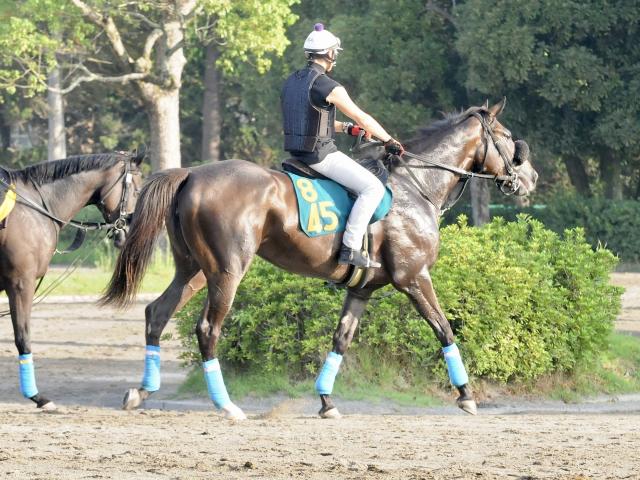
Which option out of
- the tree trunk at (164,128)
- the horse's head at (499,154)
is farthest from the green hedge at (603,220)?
the horse's head at (499,154)

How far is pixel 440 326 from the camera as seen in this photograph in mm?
9859

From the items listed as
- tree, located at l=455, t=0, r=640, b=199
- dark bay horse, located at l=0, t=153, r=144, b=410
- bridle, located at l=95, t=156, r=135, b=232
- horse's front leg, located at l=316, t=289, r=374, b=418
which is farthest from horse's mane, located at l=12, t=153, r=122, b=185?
tree, located at l=455, t=0, r=640, b=199

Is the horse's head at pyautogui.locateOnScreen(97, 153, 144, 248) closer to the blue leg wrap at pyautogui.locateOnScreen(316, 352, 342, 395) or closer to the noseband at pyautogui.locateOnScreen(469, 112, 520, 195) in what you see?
the blue leg wrap at pyautogui.locateOnScreen(316, 352, 342, 395)

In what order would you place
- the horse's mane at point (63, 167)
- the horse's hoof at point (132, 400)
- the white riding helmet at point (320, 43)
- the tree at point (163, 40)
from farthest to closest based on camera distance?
the tree at point (163, 40), the horse's mane at point (63, 167), the horse's hoof at point (132, 400), the white riding helmet at point (320, 43)

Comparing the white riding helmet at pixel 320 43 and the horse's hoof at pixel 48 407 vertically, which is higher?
the white riding helmet at pixel 320 43

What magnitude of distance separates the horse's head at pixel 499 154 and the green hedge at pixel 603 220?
63.8 ft

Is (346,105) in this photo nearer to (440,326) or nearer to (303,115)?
(303,115)

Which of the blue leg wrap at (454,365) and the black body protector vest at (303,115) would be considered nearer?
the black body protector vest at (303,115)

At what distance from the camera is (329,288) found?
11.1 meters

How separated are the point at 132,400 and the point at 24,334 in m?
1.08

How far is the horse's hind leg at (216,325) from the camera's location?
9.30m

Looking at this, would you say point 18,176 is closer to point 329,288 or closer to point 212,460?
point 329,288

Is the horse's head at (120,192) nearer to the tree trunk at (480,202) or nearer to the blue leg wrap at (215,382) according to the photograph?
the blue leg wrap at (215,382)

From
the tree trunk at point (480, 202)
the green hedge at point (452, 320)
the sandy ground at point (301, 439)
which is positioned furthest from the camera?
the tree trunk at point (480, 202)
